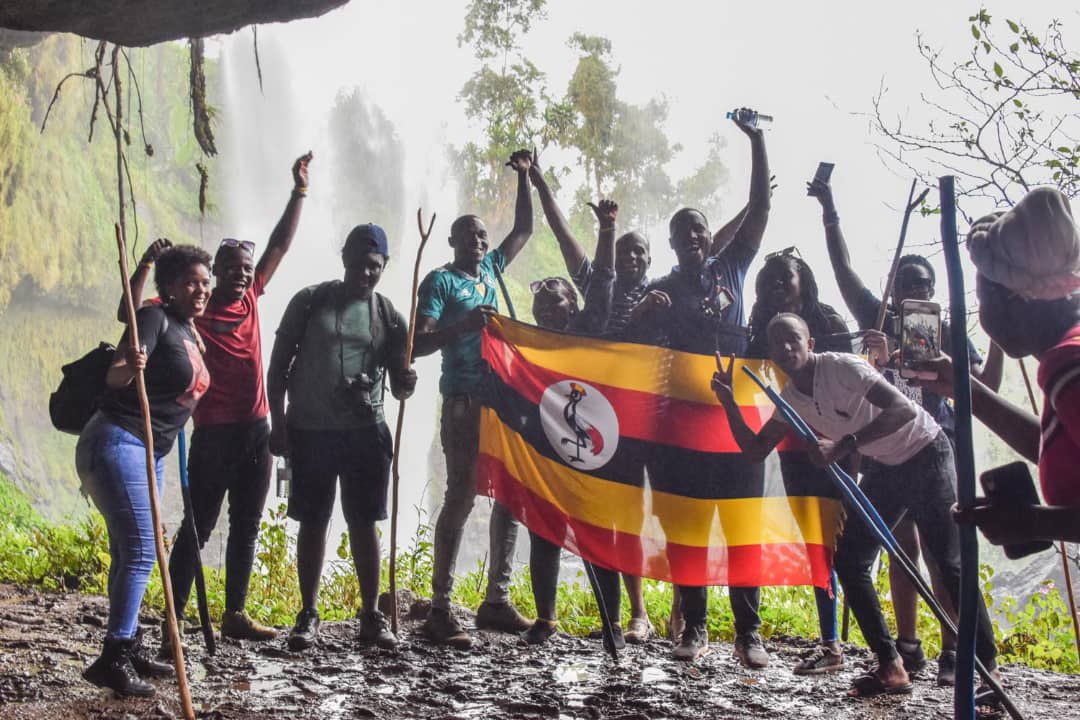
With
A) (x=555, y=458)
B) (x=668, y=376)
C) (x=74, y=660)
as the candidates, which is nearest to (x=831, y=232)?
(x=668, y=376)

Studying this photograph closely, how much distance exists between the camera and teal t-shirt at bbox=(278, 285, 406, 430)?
4.80m

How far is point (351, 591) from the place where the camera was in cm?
685

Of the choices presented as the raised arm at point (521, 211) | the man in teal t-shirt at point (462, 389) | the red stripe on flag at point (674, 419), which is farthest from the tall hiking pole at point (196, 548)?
the raised arm at point (521, 211)

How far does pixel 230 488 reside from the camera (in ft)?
15.5

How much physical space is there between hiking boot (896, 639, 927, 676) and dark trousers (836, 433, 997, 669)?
41 centimetres

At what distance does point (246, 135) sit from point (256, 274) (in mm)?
48727

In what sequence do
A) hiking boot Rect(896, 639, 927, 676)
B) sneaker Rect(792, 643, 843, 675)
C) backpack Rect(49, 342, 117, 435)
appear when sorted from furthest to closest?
sneaker Rect(792, 643, 843, 675) → hiking boot Rect(896, 639, 927, 676) → backpack Rect(49, 342, 117, 435)

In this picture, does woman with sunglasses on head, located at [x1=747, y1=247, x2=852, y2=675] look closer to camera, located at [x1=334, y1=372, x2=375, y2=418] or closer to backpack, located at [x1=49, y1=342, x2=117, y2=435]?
camera, located at [x1=334, y1=372, x2=375, y2=418]

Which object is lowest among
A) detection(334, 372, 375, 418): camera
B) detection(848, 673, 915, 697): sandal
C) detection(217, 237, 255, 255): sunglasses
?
detection(848, 673, 915, 697): sandal

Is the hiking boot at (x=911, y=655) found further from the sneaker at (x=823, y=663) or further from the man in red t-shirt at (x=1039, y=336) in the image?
the man in red t-shirt at (x=1039, y=336)

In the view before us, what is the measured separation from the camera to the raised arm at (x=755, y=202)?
490cm

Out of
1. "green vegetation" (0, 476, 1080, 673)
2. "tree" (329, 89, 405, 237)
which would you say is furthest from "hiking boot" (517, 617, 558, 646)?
"tree" (329, 89, 405, 237)

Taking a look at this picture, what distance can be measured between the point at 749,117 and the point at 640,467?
1931 mm

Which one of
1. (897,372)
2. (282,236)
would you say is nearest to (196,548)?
(282,236)
